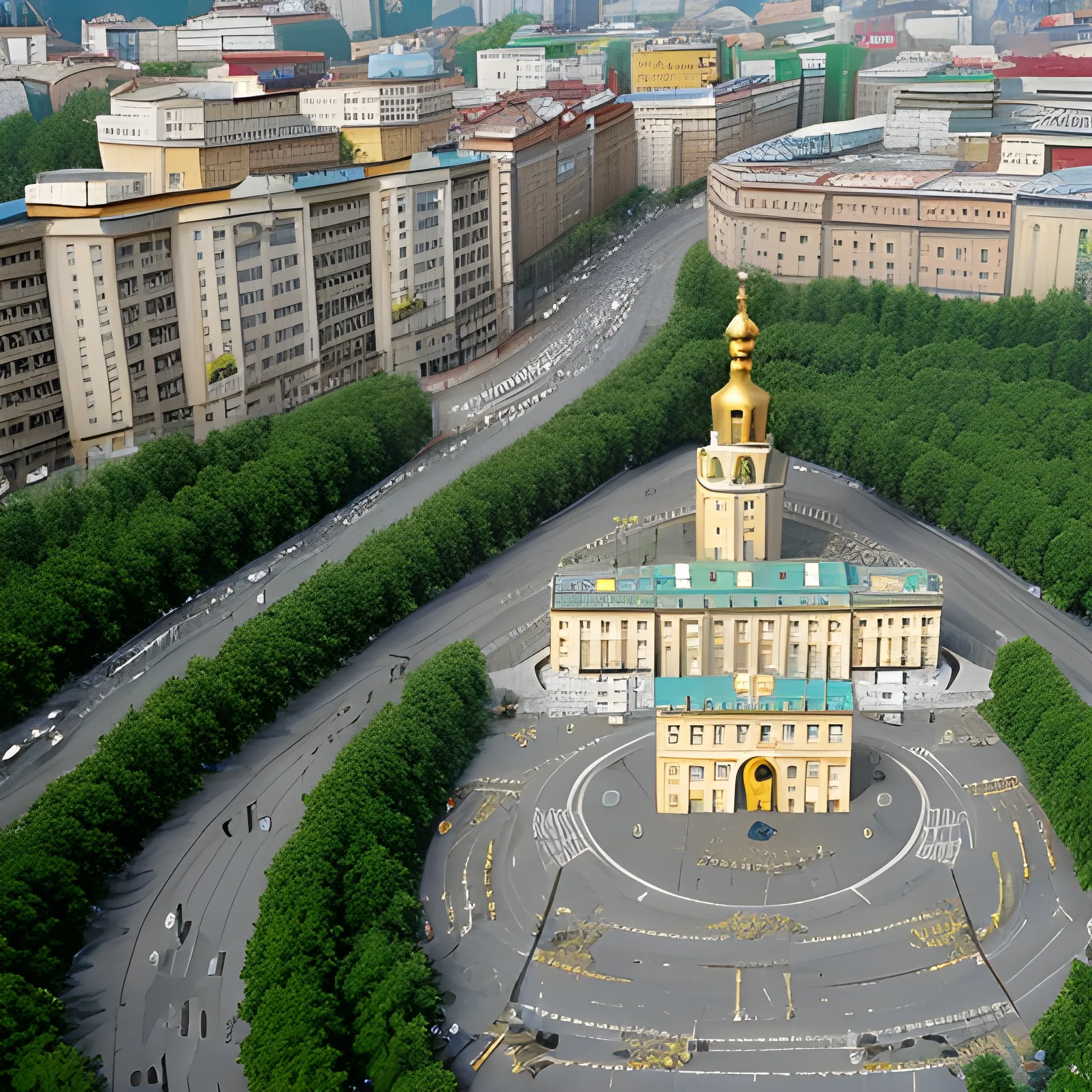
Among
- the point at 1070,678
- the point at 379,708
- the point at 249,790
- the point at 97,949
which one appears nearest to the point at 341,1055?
the point at 97,949

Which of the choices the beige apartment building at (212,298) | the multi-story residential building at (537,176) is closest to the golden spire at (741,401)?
the beige apartment building at (212,298)

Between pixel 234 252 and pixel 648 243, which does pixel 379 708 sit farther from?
pixel 648 243

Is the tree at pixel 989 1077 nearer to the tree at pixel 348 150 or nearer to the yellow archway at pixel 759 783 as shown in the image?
the yellow archway at pixel 759 783

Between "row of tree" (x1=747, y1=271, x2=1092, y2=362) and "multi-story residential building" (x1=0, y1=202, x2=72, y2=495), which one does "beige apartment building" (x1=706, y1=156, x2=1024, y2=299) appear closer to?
"row of tree" (x1=747, y1=271, x2=1092, y2=362)

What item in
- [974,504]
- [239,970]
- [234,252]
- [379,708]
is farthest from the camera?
[234,252]

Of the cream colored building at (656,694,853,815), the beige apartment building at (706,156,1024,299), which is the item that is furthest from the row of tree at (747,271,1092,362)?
the cream colored building at (656,694,853,815)

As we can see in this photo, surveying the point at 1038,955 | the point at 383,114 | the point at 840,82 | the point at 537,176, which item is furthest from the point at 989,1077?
the point at 840,82
